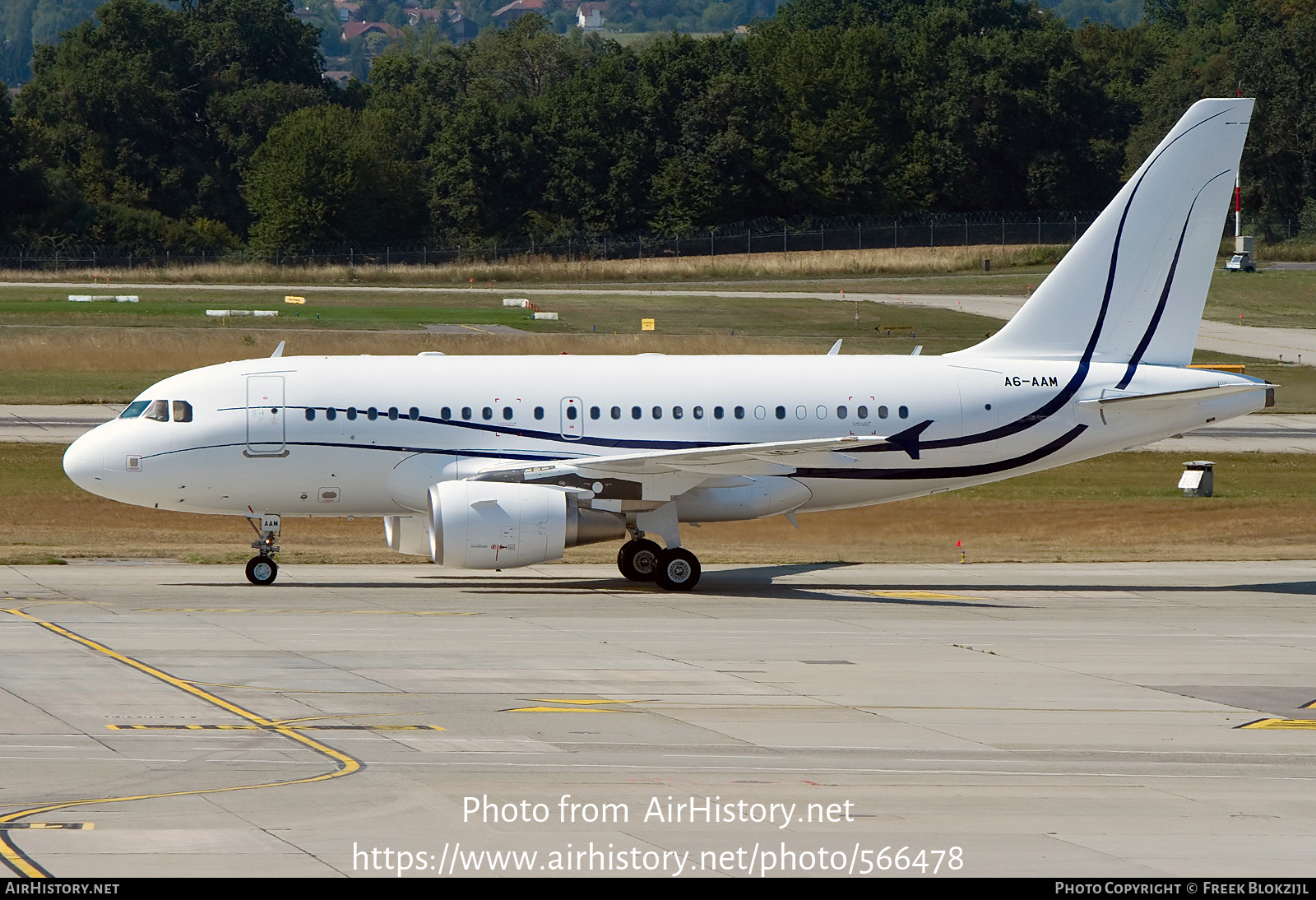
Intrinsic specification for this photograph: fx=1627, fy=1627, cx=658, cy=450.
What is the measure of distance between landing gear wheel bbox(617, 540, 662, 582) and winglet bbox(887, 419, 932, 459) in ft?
17.3

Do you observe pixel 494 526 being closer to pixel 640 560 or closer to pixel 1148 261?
pixel 640 560

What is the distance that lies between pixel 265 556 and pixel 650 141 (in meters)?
112

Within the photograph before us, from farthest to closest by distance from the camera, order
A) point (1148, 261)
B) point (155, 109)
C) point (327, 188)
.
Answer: point (155, 109), point (327, 188), point (1148, 261)

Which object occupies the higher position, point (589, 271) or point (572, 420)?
point (589, 271)

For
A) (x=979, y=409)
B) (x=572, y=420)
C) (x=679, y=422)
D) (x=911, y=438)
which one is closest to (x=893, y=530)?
(x=911, y=438)

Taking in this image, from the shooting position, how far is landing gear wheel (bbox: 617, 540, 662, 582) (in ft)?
108

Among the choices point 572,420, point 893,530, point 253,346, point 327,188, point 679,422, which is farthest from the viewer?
point 327,188

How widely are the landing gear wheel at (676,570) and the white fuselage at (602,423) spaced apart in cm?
96

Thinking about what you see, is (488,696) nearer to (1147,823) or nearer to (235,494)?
(1147,823)

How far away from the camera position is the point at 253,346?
68625 millimetres

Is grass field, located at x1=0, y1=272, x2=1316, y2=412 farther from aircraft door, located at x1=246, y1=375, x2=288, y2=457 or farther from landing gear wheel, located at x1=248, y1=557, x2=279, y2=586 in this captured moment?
landing gear wheel, located at x1=248, y1=557, x2=279, y2=586

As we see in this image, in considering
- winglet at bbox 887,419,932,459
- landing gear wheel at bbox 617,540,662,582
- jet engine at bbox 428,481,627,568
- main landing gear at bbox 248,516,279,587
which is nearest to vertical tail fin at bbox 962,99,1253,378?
winglet at bbox 887,419,932,459

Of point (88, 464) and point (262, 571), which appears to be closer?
point (88, 464)

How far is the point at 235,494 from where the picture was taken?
31594mm
